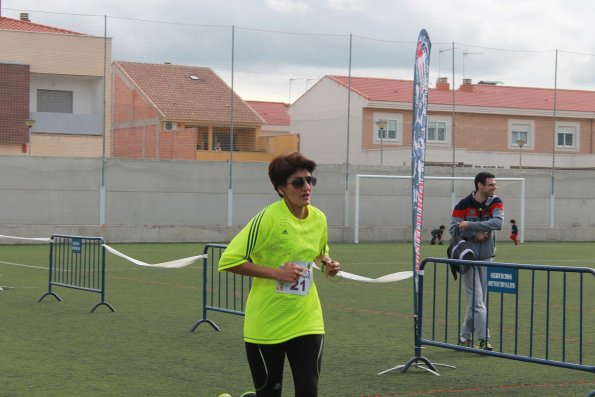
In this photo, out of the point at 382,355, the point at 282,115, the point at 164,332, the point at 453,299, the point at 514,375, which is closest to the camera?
the point at 514,375

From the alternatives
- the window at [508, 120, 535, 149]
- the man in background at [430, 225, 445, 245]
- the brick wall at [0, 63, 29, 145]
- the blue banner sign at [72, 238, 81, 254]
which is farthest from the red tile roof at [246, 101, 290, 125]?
the blue banner sign at [72, 238, 81, 254]

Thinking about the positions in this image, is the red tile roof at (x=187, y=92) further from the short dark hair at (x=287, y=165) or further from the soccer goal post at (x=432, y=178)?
the short dark hair at (x=287, y=165)

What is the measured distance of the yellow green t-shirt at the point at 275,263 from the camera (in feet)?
19.9

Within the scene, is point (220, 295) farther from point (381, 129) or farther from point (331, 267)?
point (381, 129)

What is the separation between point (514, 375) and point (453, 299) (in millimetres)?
6708

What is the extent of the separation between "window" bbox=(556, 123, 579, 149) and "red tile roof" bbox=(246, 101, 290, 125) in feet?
36.8

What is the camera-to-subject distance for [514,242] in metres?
36.8

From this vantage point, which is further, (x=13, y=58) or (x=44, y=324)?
(x=13, y=58)

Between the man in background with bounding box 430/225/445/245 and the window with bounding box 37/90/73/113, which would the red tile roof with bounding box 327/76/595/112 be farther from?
the window with bounding box 37/90/73/113

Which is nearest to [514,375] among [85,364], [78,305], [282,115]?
[85,364]

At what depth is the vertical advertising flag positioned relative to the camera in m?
10.0

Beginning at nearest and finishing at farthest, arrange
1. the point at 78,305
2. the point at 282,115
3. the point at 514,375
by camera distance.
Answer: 1. the point at 514,375
2. the point at 78,305
3. the point at 282,115

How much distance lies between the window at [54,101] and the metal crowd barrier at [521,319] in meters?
28.0

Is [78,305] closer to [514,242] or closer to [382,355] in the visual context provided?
[382,355]
